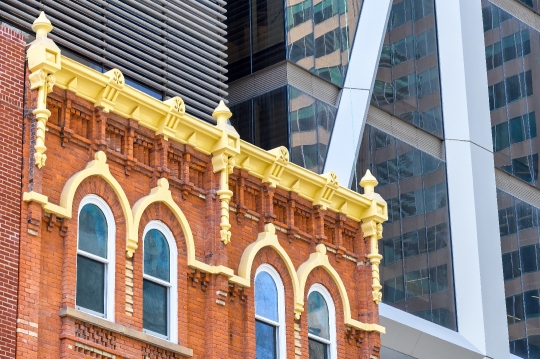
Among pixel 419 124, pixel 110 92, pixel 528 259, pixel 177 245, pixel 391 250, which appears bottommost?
pixel 177 245

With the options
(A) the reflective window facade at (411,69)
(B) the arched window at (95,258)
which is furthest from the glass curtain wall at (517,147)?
(B) the arched window at (95,258)

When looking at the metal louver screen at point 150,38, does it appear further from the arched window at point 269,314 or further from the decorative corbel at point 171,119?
the arched window at point 269,314

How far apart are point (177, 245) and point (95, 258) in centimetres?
239

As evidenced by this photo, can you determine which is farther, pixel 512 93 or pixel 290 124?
pixel 512 93

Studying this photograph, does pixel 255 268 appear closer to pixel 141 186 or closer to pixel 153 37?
pixel 141 186

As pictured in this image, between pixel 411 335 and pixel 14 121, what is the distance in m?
19.6

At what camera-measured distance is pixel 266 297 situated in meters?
31.5

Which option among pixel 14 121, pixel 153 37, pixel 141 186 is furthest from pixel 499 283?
pixel 14 121

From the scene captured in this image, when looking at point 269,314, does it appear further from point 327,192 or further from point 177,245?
point 327,192

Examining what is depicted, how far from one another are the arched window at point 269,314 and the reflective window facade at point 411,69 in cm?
1482

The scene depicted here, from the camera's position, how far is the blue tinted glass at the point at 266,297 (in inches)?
1230

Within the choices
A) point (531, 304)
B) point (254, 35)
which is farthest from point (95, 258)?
point (531, 304)

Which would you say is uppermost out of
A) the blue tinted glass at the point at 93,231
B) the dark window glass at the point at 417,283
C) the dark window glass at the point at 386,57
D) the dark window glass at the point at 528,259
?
the dark window glass at the point at 386,57

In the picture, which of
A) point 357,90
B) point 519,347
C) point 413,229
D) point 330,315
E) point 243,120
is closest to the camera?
point 330,315
